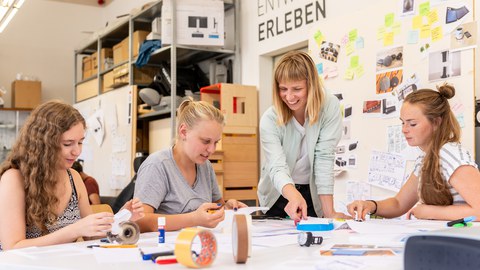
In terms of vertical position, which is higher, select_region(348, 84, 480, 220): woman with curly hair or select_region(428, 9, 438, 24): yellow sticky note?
select_region(428, 9, 438, 24): yellow sticky note

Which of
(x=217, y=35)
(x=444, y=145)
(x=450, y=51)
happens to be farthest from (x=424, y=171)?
(x=217, y=35)

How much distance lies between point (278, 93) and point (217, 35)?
2371 millimetres

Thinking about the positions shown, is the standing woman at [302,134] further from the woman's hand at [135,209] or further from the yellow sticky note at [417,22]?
the yellow sticky note at [417,22]

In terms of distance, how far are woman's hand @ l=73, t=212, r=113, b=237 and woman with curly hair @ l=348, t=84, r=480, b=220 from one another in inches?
35.3

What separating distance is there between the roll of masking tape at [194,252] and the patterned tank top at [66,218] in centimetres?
72

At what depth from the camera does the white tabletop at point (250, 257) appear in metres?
1.09

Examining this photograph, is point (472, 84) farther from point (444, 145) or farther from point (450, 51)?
point (444, 145)

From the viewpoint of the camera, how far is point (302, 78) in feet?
6.95

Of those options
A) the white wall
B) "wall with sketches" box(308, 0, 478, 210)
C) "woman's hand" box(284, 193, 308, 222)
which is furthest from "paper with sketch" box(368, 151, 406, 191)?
"woman's hand" box(284, 193, 308, 222)

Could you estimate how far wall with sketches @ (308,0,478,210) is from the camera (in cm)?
262

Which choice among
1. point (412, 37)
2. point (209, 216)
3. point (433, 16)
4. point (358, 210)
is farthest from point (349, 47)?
point (209, 216)

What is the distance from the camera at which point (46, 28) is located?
23.7ft

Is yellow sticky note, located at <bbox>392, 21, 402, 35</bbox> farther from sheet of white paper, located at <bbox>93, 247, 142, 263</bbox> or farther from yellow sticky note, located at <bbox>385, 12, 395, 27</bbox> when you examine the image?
sheet of white paper, located at <bbox>93, 247, 142, 263</bbox>

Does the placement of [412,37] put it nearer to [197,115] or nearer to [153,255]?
[197,115]
